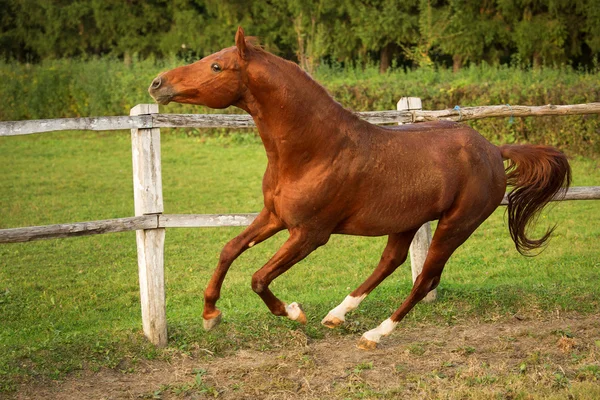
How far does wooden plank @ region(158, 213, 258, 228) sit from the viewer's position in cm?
607

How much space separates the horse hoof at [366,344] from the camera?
233 inches

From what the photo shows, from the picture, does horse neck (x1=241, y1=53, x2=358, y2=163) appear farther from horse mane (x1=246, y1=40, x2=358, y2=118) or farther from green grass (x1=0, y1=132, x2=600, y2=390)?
green grass (x1=0, y1=132, x2=600, y2=390)

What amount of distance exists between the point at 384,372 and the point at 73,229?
237cm

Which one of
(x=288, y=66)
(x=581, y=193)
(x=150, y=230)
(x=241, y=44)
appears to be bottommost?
(x=150, y=230)

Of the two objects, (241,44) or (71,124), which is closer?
(241,44)

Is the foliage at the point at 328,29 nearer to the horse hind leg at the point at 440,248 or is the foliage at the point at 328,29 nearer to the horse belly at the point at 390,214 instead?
the horse hind leg at the point at 440,248

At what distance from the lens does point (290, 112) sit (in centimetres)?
502

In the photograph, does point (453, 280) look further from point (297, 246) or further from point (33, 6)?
point (33, 6)

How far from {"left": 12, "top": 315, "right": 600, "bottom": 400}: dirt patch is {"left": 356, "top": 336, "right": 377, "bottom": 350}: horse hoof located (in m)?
0.05

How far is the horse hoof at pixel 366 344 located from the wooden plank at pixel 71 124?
87.8 inches

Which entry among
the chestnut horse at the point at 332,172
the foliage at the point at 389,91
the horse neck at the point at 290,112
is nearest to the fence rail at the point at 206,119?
the chestnut horse at the point at 332,172

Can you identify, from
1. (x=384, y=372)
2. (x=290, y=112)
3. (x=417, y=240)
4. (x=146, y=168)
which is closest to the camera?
(x=290, y=112)

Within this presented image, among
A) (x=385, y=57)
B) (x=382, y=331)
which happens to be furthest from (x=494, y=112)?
(x=385, y=57)

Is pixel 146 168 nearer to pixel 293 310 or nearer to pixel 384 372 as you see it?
pixel 293 310
